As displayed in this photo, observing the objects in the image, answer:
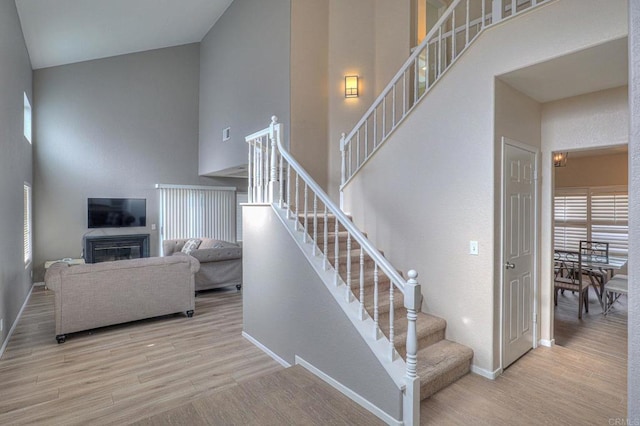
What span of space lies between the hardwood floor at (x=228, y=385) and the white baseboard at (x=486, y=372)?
0.16 ft

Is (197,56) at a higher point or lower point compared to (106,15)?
higher

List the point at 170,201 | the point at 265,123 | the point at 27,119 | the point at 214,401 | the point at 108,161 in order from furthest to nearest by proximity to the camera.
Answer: the point at 170,201 → the point at 108,161 → the point at 27,119 → the point at 265,123 → the point at 214,401

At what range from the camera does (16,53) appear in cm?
454

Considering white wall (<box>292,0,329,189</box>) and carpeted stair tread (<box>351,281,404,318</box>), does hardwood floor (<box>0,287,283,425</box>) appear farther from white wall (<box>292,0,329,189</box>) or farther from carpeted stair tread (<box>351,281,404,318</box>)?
white wall (<box>292,0,329,189</box>)

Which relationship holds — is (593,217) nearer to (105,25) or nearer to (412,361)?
(412,361)

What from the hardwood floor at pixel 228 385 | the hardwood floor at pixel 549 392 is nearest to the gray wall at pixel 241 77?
the hardwood floor at pixel 228 385

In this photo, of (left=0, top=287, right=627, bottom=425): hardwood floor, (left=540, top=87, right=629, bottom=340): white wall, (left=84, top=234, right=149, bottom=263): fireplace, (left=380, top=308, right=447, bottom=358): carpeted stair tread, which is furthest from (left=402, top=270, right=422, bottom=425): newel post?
(left=84, top=234, right=149, bottom=263): fireplace

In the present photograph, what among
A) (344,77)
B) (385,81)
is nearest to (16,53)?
(344,77)

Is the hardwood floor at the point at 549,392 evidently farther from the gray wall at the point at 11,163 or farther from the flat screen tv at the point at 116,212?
the flat screen tv at the point at 116,212

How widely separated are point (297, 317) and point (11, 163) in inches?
160

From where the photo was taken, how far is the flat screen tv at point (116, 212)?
280 inches

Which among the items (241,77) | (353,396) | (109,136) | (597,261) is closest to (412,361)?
(353,396)

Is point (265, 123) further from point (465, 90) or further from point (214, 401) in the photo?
point (214, 401)

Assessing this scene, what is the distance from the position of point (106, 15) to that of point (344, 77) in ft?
12.9
